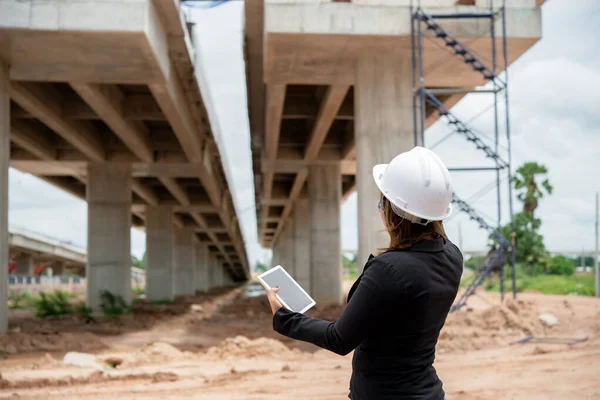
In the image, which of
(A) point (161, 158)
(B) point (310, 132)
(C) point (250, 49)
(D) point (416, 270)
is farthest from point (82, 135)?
(D) point (416, 270)

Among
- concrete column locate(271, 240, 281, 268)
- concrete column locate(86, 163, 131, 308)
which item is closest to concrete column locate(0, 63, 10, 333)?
concrete column locate(86, 163, 131, 308)

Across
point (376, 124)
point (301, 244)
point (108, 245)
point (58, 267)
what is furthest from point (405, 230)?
point (58, 267)

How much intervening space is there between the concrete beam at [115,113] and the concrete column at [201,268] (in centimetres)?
3717

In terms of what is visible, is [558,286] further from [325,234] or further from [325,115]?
[325,115]

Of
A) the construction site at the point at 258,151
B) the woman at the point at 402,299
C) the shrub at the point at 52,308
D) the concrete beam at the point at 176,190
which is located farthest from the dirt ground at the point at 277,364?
the concrete beam at the point at 176,190

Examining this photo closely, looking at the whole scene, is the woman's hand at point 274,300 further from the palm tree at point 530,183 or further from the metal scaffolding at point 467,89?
the palm tree at point 530,183

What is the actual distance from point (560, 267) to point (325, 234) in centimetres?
3013

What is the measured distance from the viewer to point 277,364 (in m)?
11.8

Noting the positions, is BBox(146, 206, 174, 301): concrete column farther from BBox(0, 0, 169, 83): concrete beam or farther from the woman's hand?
the woman's hand

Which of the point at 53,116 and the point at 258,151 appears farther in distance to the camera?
the point at 258,151

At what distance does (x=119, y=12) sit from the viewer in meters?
14.3

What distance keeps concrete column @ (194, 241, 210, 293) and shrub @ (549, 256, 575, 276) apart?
31018 mm

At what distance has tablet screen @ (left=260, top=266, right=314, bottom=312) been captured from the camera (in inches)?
112

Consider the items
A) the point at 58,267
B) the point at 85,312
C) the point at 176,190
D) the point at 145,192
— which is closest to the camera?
the point at 85,312
